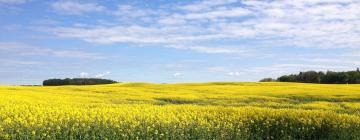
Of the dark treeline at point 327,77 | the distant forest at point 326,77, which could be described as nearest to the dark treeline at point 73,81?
the distant forest at point 326,77

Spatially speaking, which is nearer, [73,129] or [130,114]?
[73,129]

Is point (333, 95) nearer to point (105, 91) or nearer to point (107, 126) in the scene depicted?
point (105, 91)

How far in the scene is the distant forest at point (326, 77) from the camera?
75688 mm

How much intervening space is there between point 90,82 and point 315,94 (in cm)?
5118

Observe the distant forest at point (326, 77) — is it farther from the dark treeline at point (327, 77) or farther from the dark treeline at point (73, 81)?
the dark treeline at point (73, 81)

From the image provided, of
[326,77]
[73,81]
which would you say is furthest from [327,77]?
[73,81]

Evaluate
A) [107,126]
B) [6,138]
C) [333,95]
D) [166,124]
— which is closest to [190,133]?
[166,124]

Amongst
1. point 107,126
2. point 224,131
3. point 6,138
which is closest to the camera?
point 6,138

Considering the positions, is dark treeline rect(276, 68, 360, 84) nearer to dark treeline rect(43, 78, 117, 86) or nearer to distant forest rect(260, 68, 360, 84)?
distant forest rect(260, 68, 360, 84)

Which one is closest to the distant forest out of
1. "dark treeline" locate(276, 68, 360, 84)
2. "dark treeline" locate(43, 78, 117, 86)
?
"dark treeline" locate(276, 68, 360, 84)

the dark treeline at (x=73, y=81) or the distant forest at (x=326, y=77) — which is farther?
the dark treeline at (x=73, y=81)

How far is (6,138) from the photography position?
14078 millimetres

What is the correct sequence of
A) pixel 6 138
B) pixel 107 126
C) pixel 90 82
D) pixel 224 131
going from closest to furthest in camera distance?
pixel 6 138 < pixel 107 126 < pixel 224 131 < pixel 90 82

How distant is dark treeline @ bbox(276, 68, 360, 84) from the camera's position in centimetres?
7569
